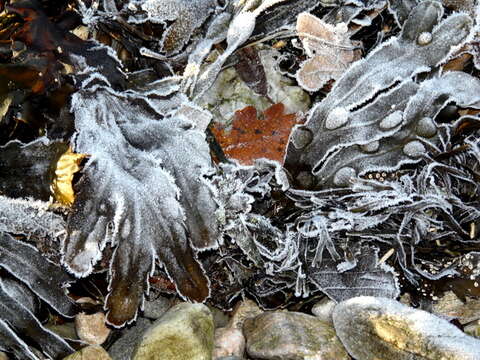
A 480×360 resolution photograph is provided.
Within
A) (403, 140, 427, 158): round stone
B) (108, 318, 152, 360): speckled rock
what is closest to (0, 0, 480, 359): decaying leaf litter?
(403, 140, 427, 158): round stone

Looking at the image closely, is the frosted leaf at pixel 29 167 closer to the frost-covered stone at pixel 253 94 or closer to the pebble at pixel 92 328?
the pebble at pixel 92 328

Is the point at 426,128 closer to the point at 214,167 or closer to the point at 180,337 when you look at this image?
the point at 214,167

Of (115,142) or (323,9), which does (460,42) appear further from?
(115,142)

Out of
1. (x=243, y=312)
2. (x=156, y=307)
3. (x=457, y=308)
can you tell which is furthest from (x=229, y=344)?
(x=457, y=308)

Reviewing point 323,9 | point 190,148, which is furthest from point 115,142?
point 323,9

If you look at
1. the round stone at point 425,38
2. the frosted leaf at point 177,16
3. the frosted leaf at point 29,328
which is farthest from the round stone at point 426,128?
the frosted leaf at point 29,328
